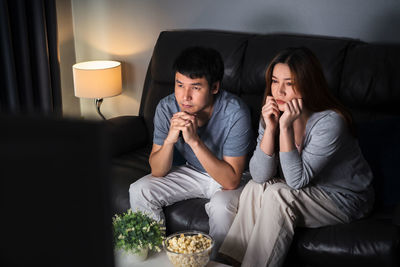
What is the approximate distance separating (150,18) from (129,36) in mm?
212

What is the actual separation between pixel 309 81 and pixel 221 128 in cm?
46

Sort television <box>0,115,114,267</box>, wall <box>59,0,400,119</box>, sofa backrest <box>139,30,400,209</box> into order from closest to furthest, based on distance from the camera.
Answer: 1. television <box>0,115,114,267</box>
2. sofa backrest <box>139,30,400,209</box>
3. wall <box>59,0,400,119</box>

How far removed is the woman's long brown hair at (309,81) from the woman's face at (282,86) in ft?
0.05

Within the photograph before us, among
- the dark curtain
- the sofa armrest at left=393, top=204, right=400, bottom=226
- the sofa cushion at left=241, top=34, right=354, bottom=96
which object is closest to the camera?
the sofa armrest at left=393, top=204, right=400, bottom=226

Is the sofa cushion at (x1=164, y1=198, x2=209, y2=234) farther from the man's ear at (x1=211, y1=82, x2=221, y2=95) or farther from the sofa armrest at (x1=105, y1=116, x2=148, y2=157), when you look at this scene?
the sofa armrest at (x1=105, y1=116, x2=148, y2=157)

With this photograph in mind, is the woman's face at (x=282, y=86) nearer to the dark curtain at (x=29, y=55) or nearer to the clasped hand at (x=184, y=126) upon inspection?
the clasped hand at (x=184, y=126)

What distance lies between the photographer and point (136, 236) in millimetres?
1601

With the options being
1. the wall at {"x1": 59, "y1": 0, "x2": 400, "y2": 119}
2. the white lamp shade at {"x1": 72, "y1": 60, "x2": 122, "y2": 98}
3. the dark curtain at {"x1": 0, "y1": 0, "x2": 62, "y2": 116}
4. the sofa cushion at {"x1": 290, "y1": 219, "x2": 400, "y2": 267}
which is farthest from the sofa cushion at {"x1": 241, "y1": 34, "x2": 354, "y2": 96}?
the dark curtain at {"x1": 0, "y1": 0, "x2": 62, "y2": 116}

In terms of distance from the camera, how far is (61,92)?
335 centimetres

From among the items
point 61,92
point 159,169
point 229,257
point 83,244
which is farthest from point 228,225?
point 61,92

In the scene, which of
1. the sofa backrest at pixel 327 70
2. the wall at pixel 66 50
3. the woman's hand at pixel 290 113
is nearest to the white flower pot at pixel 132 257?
the woman's hand at pixel 290 113

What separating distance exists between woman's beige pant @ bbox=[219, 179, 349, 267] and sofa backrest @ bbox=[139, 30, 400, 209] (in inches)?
15.1

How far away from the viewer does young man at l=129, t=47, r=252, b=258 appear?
1.99 metres

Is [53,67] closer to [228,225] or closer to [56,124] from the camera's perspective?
[228,225]
